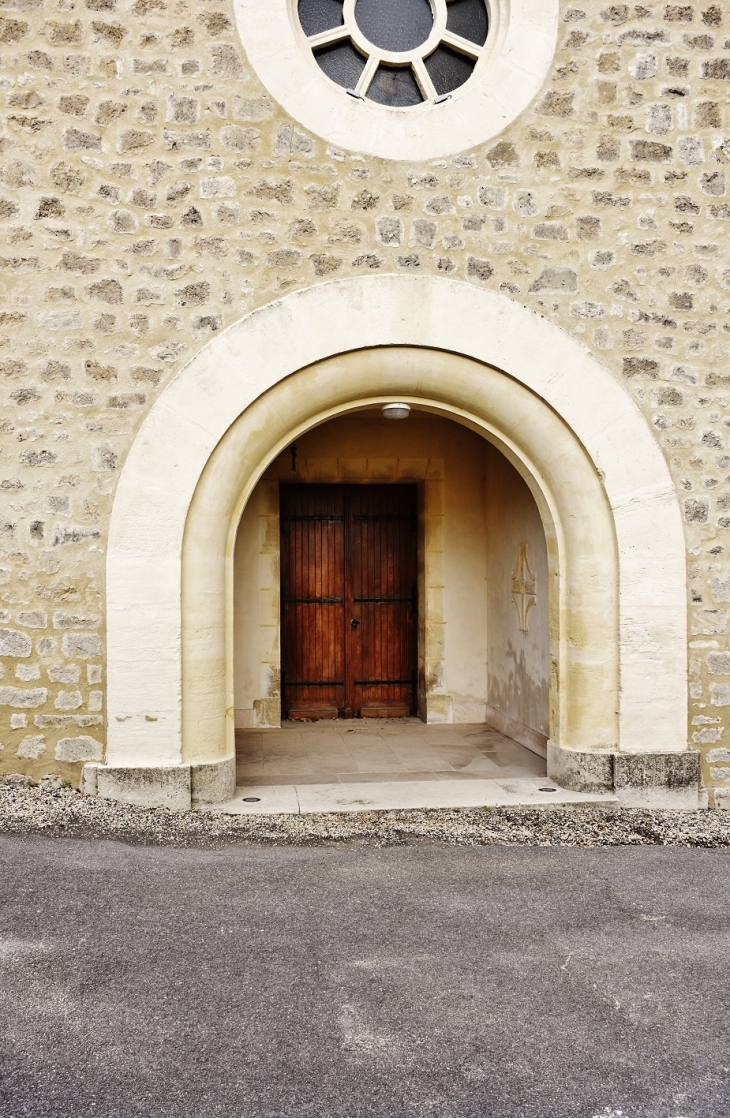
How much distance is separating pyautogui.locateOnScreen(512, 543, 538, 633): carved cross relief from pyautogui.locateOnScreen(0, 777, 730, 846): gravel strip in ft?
5.55

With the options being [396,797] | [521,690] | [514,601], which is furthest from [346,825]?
[514,601]

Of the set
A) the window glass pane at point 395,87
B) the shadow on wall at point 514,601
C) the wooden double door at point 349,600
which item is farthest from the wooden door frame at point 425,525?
the window glass pane at point 395,87

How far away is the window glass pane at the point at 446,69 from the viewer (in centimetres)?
493

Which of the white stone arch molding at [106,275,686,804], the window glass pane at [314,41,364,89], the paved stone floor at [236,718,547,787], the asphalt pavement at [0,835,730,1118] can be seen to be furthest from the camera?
the paved stone floor at [236,718,547,787]

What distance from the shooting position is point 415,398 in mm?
4867

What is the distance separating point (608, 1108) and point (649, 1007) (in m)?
0.54

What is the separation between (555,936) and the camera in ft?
9.91

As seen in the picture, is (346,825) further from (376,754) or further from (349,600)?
(349,600)

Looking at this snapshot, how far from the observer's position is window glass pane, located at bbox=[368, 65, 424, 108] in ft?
16.0

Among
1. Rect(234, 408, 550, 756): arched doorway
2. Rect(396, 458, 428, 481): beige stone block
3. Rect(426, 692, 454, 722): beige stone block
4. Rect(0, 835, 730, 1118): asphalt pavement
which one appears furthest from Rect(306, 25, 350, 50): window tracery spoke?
Rect(426, 692, 454, 722): beige stone block

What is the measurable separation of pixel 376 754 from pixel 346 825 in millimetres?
1607

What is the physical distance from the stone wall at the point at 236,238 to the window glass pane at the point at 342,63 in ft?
1.94

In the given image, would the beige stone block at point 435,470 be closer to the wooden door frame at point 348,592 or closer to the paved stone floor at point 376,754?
the wooden door frame at point 348,592

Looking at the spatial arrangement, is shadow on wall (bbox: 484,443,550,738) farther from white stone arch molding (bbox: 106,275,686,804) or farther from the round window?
the round window
